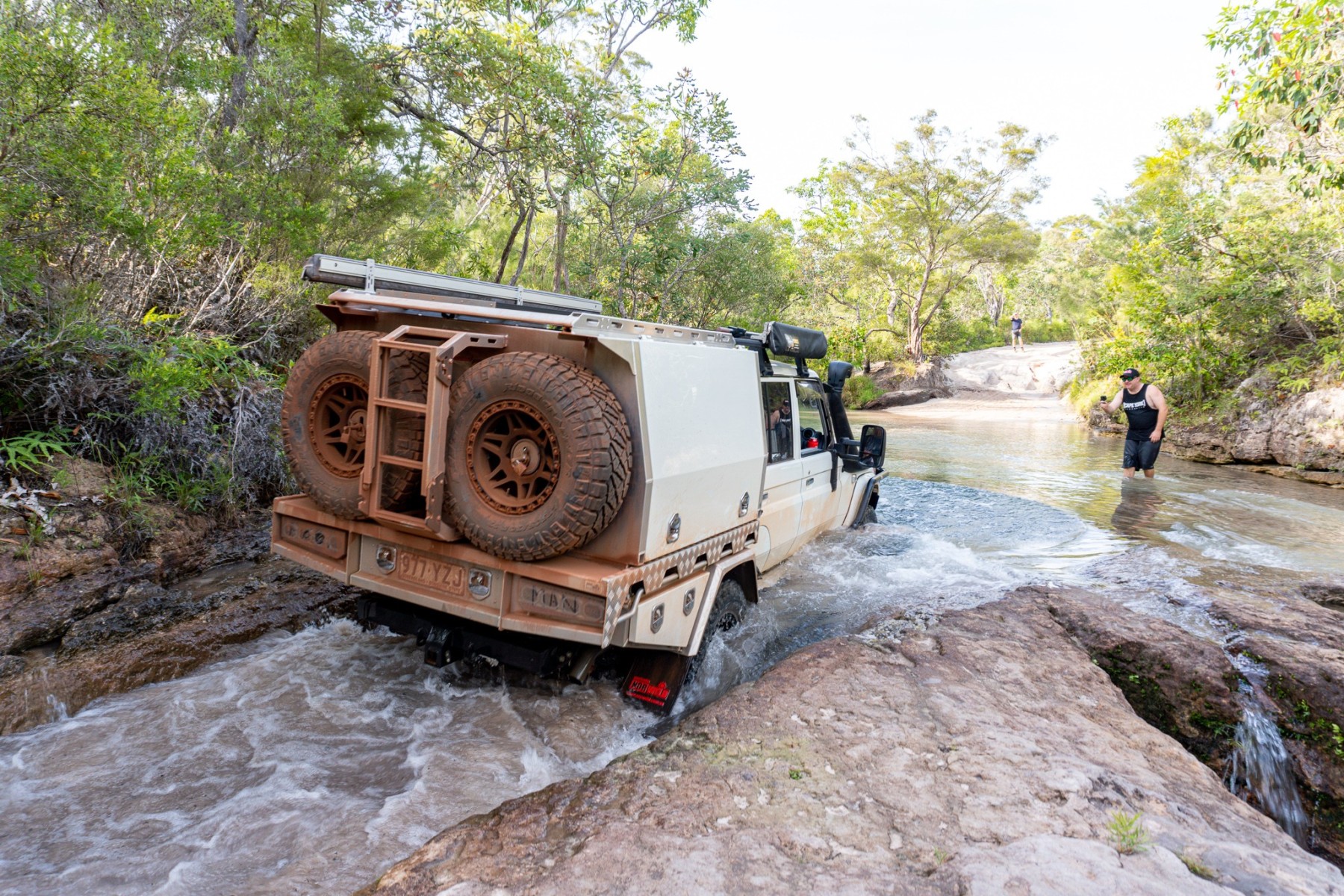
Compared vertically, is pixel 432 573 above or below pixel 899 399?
below

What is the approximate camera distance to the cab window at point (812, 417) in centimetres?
552

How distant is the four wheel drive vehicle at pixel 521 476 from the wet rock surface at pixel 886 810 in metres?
0.68

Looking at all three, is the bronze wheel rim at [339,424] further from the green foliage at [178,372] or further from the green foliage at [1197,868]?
the green foliage at [1197,868]

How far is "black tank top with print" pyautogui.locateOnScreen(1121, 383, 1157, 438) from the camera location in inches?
398

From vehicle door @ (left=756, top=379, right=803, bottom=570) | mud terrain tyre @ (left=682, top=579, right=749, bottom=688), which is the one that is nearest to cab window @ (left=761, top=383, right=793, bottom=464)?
vehicle door @ (left=756, top=379, right=803, bottom=570)

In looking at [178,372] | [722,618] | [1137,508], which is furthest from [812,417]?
[1137,508]

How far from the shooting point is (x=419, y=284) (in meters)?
4.36

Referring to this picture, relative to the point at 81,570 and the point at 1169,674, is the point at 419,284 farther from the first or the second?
the point at 1169,674

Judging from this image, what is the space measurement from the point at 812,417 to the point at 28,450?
5564 millimetres

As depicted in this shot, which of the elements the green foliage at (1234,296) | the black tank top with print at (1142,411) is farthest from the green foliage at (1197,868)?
the green foliage at (1234,296)

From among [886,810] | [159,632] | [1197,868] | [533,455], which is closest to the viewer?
[1197,868]

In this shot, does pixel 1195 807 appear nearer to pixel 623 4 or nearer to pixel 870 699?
pixel 870 699

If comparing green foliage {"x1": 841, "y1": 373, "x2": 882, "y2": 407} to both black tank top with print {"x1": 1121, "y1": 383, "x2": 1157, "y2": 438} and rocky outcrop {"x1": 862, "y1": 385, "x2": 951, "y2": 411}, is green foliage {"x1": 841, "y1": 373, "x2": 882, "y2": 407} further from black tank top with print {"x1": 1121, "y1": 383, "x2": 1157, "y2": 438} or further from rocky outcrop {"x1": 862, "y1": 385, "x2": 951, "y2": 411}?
black tank top with print {"x1": 1121, "y1": 383, "x2": 1157, "y2": 438}

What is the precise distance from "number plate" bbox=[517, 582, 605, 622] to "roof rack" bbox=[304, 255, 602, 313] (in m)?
2.00
